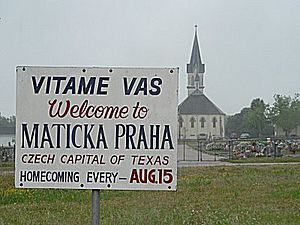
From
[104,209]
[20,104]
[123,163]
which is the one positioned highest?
[20,104]

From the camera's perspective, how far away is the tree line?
103750 millimetres

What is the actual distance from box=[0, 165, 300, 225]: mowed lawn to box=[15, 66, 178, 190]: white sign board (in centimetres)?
549

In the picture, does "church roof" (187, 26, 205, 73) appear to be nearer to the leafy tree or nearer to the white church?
the white church

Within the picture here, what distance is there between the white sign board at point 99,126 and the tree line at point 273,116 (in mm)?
100336

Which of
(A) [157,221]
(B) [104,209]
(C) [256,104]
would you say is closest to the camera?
(A) [157,221]

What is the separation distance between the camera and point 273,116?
353 ft

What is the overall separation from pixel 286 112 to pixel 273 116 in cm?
452

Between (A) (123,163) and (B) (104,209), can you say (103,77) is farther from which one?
(B) (104,209)

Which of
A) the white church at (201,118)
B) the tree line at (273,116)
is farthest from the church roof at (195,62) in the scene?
the tree line at (273,116)

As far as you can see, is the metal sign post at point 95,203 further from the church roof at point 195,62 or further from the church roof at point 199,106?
the church roof at point 195,62

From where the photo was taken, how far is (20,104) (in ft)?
15.8

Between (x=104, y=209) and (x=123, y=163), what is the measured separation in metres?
Result: 8.12

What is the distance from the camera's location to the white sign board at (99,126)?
4766 mm

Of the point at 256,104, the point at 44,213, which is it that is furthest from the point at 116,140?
the point at 256,104
